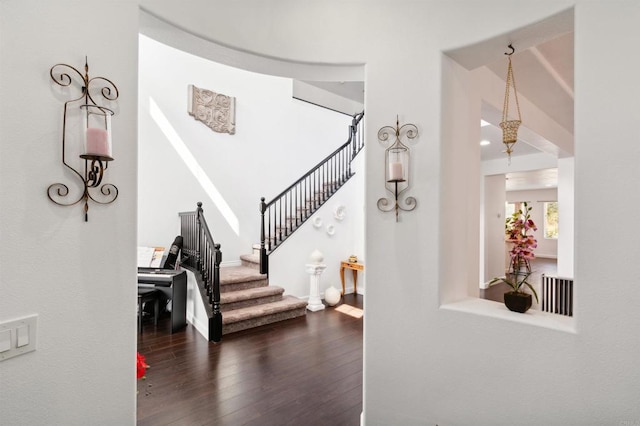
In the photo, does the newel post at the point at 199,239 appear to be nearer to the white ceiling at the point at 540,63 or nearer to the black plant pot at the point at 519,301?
the white ceiling at the point at 540,63

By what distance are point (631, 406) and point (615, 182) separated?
85 cm

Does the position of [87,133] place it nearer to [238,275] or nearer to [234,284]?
[234,284]

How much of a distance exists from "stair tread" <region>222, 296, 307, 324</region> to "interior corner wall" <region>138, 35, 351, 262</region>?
4.81 ft

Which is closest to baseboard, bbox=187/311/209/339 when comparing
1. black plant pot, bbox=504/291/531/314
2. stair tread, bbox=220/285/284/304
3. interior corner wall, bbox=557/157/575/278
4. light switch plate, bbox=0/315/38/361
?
stair tread, bbox=220/285/284/304

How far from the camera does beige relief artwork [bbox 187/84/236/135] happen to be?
4930 mm

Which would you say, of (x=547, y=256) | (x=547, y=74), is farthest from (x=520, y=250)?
(x=547, y=256)

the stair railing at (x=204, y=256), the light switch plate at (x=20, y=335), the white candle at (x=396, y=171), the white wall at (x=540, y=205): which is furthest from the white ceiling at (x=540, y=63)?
the white wall at (x=540, y=205)

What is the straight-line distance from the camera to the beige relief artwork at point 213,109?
194 inches

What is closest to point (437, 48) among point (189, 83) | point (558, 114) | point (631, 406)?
point (631, 406)

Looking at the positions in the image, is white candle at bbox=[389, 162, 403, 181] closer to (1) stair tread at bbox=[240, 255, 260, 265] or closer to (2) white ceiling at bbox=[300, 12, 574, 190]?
(2) white ceiling at bbox=[300, 12, 574, 190]

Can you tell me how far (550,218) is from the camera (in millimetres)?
12625

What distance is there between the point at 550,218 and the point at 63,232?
15.6 metres

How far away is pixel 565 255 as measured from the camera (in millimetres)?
5344

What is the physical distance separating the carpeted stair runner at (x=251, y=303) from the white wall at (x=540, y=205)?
38.4 feet
